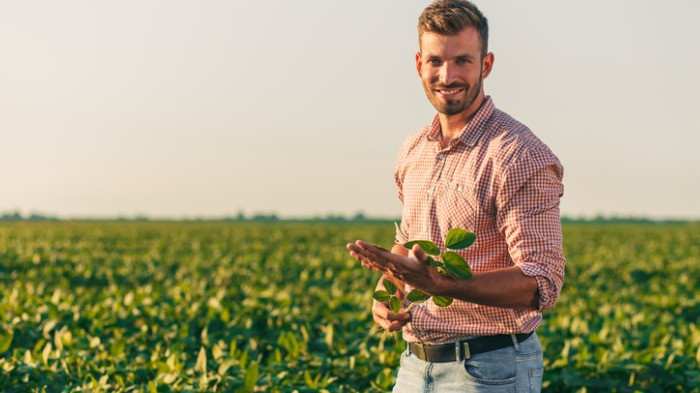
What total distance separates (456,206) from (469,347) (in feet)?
1.84

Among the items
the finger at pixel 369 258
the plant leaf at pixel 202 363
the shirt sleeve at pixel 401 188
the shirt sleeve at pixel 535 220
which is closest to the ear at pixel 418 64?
the shirt sleeve at pixel 401 188

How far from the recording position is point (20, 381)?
17.7ft

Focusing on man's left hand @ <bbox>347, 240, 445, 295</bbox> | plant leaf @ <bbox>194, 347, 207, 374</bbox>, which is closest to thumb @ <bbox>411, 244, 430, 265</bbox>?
man's left hand @ <bbox>347, 240, 445, 295</bbox>

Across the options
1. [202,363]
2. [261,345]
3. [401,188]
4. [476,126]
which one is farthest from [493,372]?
[261,345]

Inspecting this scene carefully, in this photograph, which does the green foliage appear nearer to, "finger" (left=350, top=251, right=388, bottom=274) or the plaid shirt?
"finger" (left=350, top=251, right=388, bottom=274)

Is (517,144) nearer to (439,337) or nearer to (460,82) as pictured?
(460,82)

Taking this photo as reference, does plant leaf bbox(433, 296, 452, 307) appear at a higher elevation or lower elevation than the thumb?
lower

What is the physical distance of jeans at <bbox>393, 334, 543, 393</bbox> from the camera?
3.03m

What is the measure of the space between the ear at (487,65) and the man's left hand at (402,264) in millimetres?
1009

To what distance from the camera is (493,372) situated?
3029mm

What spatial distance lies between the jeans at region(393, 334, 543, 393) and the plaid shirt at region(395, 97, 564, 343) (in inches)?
3.7

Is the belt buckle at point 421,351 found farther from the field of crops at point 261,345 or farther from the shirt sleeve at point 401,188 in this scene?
the field of crops at point 261,345

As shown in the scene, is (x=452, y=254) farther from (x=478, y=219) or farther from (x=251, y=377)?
(x=251, y=377)

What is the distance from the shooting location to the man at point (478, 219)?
111 inches
